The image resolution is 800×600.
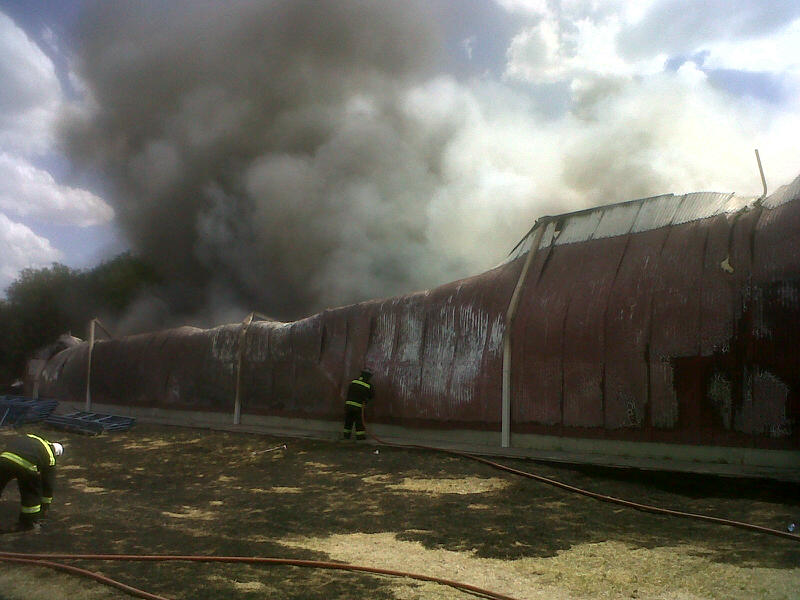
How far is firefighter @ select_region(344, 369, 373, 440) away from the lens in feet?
41.0

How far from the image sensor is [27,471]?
632cm

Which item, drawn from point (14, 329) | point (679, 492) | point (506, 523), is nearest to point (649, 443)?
point (679, 492)

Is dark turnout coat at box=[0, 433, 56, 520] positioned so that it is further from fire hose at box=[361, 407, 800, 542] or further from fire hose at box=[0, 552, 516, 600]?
fire hose at box=[361, 407, 800, 542]

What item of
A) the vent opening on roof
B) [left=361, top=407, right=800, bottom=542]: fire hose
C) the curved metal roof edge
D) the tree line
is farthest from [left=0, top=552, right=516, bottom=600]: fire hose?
the tree line

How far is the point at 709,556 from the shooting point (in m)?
5.21

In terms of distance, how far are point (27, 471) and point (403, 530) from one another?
383 cm

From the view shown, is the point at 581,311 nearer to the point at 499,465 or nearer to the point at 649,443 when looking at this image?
the point at 649,443

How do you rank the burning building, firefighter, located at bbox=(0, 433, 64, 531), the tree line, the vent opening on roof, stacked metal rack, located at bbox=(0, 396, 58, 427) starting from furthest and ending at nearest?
the tree line
stacked metal rack, located at bbox=(0, 396, 58, 427)
the vent opening on roof
the burning building
firefighter, located at bbox=(0, 433, 64, 531)

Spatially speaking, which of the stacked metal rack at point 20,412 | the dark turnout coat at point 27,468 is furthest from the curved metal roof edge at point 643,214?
the stacked metal rack at point 20,412

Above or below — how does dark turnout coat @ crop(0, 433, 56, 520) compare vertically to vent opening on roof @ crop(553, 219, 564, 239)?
below

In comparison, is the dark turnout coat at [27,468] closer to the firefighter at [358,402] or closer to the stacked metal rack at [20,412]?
the firefighter at [358,402]

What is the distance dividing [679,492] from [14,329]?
33285 millimetres

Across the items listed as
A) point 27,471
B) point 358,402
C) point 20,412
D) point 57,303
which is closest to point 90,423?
point 20,412

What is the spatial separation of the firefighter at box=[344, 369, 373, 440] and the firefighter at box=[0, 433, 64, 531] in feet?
21.6
